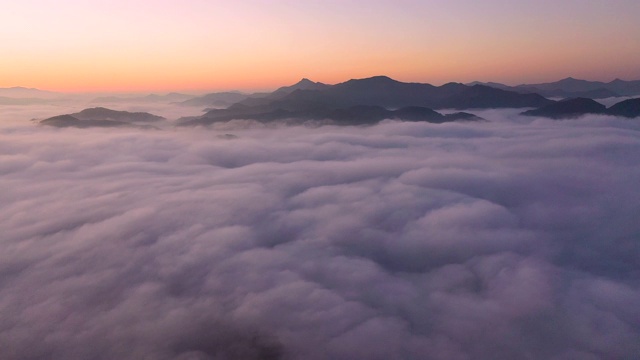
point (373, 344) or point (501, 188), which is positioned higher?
point (501, 188)

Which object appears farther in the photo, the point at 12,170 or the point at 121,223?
the point at 12,170

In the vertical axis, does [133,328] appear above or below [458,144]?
below

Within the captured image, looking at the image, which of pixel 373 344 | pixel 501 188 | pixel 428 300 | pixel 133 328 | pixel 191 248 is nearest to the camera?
pixel 373 344

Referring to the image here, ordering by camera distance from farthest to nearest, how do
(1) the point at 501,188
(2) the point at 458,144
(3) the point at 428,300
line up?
(2) the point at 458,144, (1) the point at 501,188, (3) the point at 428,300

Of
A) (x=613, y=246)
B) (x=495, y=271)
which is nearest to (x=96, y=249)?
(x=495, y=271)

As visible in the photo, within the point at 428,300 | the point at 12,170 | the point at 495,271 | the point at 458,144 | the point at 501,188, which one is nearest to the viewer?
the point at 428,300

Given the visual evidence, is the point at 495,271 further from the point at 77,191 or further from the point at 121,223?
the point at 77,191

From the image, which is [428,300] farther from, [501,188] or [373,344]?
[501,188]

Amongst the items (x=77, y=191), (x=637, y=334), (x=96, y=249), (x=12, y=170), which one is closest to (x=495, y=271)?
(x=637, y=334)

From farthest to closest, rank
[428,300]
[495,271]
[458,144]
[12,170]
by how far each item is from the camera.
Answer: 1. [458,144]
2. [12,170]
3. [495,271]
4. [428,300]
